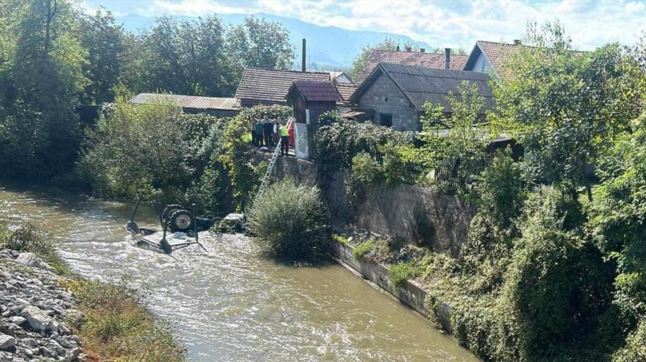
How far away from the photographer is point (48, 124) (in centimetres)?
Result: 3269

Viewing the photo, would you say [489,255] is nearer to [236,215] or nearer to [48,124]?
[236,215]

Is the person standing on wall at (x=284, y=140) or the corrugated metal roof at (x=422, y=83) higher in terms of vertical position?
the corrugated metal roof at (x=422, y=83)

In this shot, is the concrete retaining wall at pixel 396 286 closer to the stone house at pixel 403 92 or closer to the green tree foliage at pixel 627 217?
the green tree foliage at pixel 627 217

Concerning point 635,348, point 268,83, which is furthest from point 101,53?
point 635,348

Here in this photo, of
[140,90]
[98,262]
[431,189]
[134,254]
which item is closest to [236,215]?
[134,254]

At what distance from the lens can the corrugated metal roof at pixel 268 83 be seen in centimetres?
3338

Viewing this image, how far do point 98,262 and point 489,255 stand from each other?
11.5 m

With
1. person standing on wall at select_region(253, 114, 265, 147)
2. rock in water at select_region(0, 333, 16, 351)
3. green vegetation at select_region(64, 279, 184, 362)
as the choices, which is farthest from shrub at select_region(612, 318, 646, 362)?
person standing on wall at select_region(253, 114, 265, 147)

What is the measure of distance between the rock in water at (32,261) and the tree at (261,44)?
41923mm

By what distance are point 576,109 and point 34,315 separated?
448 inches

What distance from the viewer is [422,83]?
25609mm

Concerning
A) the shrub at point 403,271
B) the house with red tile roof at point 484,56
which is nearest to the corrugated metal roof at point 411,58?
the house with red tile roof at point 484,56

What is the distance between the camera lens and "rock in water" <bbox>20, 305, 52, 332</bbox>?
10477mm

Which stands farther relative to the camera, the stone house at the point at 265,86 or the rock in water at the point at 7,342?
the stone house at the point at 265,86
